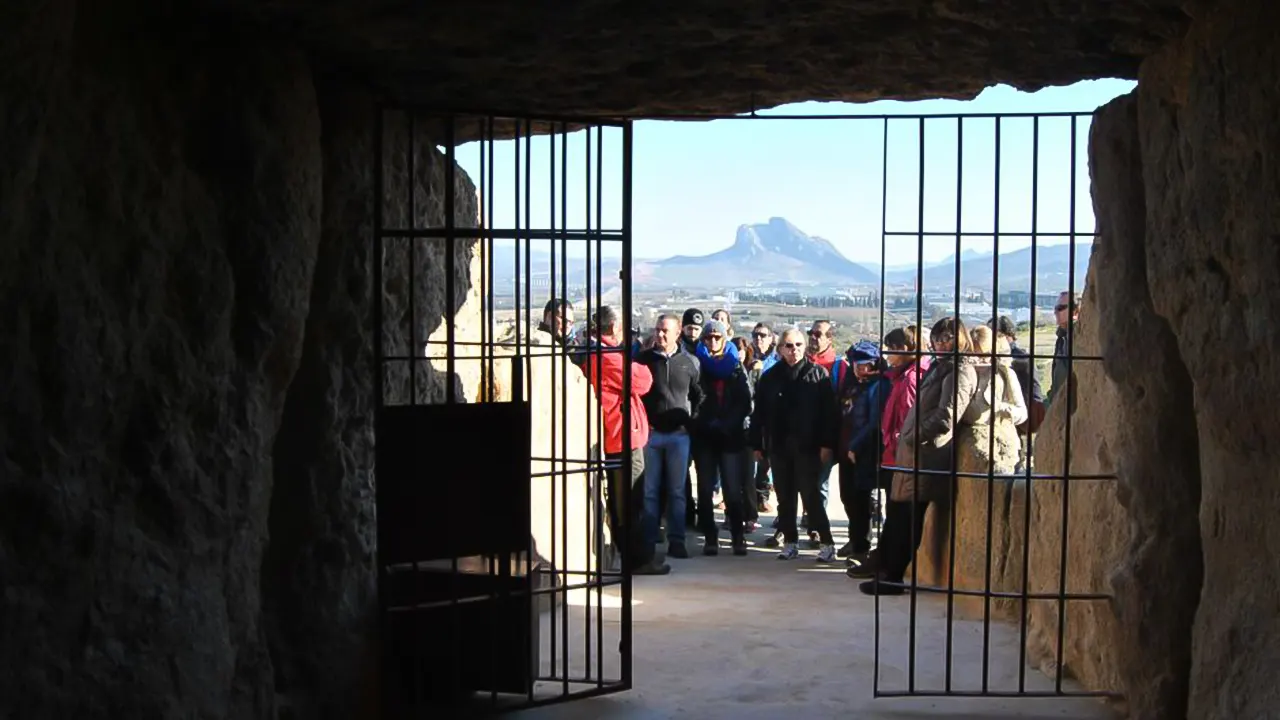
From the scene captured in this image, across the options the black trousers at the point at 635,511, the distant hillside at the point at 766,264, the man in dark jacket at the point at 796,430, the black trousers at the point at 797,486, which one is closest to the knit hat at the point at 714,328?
the man in dark jacket at the point at 796,430

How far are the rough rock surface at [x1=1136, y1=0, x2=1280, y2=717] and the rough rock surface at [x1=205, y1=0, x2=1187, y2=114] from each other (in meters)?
0.34

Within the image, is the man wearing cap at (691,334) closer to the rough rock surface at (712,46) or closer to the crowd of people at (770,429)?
the crowd of people at (770,429)

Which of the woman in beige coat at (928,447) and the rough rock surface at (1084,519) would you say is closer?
the rough rock surface at (1084,519)

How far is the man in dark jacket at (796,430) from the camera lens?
10.1m

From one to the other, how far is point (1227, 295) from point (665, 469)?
5551 mm

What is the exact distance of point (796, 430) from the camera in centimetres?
1014

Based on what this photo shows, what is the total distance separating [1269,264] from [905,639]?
12.8 ft

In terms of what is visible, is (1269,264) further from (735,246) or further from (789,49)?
(735,246)

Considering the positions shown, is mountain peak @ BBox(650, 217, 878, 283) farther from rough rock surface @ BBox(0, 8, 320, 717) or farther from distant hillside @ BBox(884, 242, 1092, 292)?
rough rock surface @ BBox(0, 8, 320, 717)

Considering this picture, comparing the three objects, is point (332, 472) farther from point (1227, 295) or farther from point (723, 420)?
point (723, 420)

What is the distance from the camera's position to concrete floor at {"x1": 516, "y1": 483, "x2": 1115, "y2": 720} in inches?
257

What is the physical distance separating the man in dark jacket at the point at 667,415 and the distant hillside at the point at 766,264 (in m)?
9.34

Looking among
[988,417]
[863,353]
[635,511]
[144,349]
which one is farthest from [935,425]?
[144,349]

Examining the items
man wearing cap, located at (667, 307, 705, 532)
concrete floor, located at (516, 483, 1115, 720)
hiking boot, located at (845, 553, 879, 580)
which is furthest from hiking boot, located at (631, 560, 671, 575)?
hiking boot, located at (845, 553, 879, 580)
